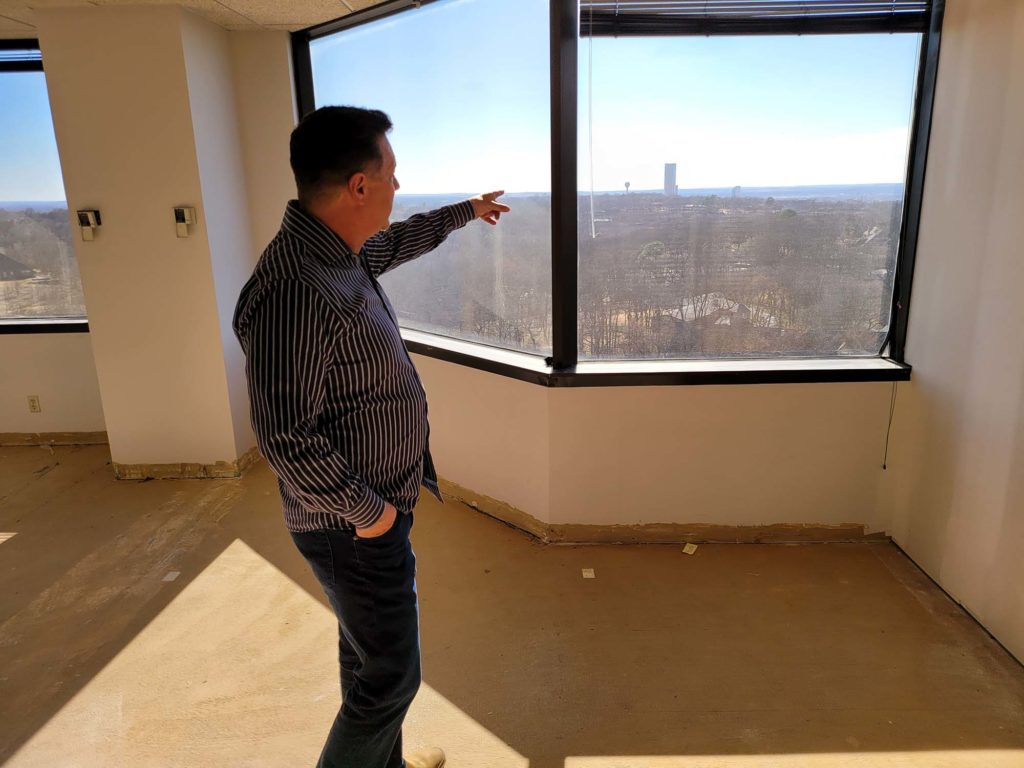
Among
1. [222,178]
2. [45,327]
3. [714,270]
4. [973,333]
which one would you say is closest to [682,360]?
[714,270]

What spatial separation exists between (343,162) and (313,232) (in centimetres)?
14

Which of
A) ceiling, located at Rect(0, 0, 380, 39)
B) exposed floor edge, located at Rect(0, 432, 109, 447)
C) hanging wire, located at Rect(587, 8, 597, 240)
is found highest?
ceiling, located at Rect(0, 0, 380, 39)

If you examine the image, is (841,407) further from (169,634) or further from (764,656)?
(169,634)

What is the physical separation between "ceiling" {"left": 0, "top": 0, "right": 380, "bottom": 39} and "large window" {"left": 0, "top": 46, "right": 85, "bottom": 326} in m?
0.37

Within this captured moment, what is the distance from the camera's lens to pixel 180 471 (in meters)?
3.55

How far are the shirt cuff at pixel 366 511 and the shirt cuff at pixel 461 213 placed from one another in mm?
907

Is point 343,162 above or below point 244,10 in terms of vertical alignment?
below

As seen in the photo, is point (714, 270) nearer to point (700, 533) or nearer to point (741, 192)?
point (741, 192)

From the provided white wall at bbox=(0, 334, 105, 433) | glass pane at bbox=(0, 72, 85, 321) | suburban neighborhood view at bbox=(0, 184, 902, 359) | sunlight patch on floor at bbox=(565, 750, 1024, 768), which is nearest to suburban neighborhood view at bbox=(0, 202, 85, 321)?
glass pane at bbox=(0, 72, 85, 321)

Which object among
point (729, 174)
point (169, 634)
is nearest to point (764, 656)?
point (729, 174)

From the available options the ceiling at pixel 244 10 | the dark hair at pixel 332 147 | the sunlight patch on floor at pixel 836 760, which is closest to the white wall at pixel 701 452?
the sunlight patch on floor at pixel 836 760

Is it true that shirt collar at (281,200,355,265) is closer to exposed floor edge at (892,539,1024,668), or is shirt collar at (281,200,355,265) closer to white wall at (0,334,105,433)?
exposed floor edge at (892,539,1024,668)

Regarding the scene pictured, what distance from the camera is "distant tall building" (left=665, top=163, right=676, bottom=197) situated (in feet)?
8.21

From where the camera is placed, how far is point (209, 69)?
3.19 m
